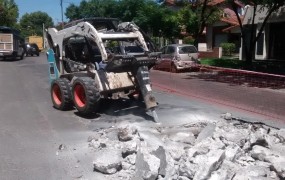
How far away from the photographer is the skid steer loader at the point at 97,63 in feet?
30.8

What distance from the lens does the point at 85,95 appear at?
31.7 ft

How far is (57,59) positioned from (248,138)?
688cm

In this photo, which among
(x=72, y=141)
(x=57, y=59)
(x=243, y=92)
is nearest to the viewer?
(x=72, y=141)

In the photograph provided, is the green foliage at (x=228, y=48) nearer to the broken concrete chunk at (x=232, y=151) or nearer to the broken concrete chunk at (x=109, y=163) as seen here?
the broken concrete chunk at (x=232, y=151)

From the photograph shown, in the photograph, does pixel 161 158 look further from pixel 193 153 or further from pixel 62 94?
pixel 62 94

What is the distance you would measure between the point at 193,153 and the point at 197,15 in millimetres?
24964

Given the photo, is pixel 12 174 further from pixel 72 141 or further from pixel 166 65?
pixel 166 65

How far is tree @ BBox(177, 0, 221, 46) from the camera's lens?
2850 centimetres

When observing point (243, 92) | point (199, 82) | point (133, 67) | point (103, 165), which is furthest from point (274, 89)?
point (103, 165)

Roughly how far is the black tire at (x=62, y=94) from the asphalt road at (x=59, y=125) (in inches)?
9.2

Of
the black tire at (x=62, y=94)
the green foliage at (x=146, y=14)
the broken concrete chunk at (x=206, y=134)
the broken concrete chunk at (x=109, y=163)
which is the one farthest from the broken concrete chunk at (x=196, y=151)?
the green foliage at (x=146, y=14)

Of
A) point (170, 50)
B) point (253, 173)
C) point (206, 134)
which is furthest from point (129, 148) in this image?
point (170, 50)

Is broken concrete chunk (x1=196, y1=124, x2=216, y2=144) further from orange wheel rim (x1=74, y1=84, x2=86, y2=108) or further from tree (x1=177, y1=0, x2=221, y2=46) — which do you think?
tree (x1=177, y1=0, x2=221, y2=46)

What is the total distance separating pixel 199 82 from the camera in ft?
58.1
